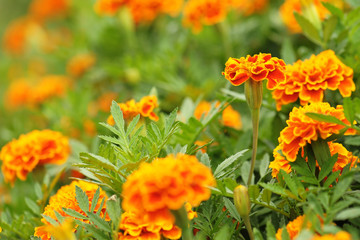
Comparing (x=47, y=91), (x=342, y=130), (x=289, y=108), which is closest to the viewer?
(x=342, y=130)

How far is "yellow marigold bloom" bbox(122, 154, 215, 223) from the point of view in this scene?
0.50 metres

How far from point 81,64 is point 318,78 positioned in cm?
114

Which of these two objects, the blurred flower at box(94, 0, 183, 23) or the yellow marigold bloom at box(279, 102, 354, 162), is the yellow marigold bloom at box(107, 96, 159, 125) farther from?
the blurred flower at box(94, 0, 183, 23)

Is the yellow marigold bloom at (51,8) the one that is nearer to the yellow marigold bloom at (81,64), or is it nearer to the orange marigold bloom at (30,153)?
the yellow marigold bloom at (81,64)

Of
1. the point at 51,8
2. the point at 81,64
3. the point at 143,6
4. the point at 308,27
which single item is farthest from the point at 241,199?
the point at 51,8

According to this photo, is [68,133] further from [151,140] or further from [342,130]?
[342,130]

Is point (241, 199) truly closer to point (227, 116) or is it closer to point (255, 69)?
point (255, 69)

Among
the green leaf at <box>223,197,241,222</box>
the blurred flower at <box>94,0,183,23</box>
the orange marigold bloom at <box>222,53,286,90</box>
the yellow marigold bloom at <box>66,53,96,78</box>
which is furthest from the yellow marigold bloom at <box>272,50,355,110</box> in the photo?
the yellow marigold bloom at <box>66,53,96,78</box>

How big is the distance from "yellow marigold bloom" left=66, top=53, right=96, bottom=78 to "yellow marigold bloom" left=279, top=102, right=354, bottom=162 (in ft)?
3.89

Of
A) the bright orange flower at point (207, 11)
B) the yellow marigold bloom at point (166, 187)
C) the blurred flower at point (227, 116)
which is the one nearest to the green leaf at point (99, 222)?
the yellow marigold bloom at point (166, 187)

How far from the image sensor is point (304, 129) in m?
0.65

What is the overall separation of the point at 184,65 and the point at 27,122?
0.66m

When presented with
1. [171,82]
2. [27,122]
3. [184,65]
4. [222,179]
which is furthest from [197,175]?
[27,122]

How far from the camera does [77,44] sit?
1823mm
